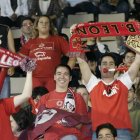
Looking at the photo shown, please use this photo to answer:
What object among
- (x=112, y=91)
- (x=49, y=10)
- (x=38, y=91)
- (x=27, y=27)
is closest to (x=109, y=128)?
(x=112, y=91)

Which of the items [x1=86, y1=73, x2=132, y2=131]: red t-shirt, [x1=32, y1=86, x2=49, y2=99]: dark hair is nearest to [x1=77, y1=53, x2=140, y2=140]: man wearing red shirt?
[x1=86, y1=73, x2=132, y2=131]: red t-shirt

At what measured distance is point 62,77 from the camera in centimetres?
755

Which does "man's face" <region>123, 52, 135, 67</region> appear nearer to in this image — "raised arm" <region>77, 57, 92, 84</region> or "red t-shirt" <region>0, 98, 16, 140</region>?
"raised arm" <region>77, 57, 92, 84</region>

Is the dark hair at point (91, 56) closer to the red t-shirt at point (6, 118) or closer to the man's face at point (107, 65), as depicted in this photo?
the man's face at point (107, 65)

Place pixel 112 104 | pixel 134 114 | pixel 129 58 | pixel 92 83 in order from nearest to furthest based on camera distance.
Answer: pixel 112 104
pixel 92 83
pixel 134 114
pixel 129 58

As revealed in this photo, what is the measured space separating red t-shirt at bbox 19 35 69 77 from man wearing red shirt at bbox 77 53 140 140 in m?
1.65

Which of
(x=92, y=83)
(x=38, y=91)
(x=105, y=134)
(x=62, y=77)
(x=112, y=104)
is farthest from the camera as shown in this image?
(x=38, y=91)

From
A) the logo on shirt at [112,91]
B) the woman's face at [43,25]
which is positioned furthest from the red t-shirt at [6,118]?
the woman's face at [43,25]

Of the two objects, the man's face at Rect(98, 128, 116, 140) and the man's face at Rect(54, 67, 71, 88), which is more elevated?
the man's face at Rect(54, 67, 71, 88)

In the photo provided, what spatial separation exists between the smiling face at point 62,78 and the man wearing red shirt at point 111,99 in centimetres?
20

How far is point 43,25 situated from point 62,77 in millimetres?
1737

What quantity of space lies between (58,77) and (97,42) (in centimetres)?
289

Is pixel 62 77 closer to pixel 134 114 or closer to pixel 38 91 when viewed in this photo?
pixel 38 91

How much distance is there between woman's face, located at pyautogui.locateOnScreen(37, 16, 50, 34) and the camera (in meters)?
9.14
